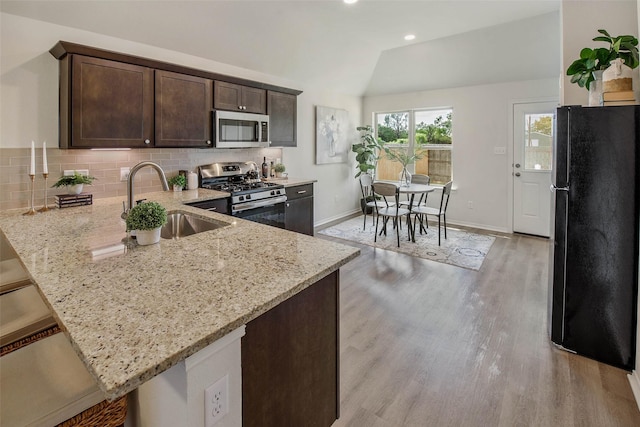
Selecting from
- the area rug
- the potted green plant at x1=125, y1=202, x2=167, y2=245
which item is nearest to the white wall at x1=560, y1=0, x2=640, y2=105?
the area rug

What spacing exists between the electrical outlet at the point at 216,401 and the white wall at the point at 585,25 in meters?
3.12

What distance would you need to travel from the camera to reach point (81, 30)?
2918 mm

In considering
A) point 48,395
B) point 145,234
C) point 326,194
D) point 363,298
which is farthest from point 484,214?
point 48,395

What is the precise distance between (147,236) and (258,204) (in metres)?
2.22

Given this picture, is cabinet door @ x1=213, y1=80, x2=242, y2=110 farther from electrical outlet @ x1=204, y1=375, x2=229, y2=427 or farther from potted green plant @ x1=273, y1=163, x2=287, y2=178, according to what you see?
electrical outlet @ x1=204, y1=375, x2=229, y2=427

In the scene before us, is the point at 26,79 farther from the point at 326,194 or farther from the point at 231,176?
the point at 326,194

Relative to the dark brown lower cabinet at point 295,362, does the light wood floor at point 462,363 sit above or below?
below

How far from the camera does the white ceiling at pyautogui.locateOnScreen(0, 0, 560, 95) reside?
2955 mm

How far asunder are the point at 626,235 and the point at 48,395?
296cm

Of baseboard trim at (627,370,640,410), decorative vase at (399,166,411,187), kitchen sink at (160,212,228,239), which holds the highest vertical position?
decorative vase at (399,166,411,187)

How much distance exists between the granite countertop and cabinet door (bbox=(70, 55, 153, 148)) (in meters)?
1.05

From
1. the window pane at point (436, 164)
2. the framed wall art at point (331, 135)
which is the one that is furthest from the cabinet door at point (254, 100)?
the window pane at point (436, 164)

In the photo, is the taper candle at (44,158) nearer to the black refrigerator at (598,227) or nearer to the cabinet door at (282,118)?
the cabinet door at (282,118)

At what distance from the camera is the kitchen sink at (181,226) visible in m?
2.27
